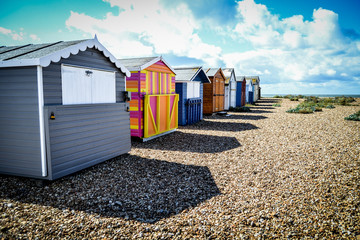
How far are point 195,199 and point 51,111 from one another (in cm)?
366

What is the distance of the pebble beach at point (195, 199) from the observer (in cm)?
360

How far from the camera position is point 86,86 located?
623cm

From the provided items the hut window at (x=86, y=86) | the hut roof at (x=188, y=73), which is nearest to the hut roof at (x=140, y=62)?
the hut window at (x=86, y=86)

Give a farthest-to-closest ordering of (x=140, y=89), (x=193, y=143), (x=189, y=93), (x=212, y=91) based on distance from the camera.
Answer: (x=212, y=91)
(x=189, y=93)
(x=193, y=143)
(x=140, y=89)

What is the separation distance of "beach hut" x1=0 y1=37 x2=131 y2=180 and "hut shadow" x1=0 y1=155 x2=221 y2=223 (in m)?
0.39

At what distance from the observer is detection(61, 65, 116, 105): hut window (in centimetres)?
564

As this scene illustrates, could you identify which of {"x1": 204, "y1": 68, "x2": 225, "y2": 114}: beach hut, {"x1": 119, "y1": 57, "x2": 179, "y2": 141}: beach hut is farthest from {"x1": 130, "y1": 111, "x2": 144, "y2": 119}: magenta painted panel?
{"x1": 204, "y1": 68, "x2": 225, "y2": 114}: beach hut

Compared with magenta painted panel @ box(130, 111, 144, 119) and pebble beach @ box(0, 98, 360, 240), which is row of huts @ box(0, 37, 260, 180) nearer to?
pebble beach @ box(0, 98, 360, 240)

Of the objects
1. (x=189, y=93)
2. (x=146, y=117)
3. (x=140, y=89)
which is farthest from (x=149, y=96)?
(x=189, y=93)

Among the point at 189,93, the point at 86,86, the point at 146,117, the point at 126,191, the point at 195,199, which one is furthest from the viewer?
the point at 189,93

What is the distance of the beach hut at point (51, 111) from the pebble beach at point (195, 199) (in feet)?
1.40

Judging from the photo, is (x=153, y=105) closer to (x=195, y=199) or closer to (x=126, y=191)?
(x=126, y=191)

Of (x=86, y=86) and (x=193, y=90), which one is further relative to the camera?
(x=193, y=90)

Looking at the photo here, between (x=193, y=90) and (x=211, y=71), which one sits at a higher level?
(x=211, y=71)
